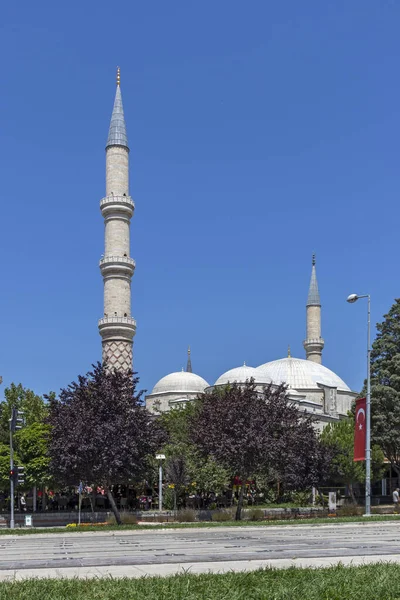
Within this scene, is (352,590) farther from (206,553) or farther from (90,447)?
(90,447)

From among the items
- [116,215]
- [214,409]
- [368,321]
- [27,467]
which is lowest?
[27,467]

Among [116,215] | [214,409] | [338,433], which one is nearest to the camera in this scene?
[214,409]

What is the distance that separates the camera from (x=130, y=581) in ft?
32.1

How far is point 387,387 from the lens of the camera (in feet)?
159

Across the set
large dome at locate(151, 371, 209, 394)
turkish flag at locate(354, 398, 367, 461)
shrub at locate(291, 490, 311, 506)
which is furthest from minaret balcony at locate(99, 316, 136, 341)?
turkish flag at locate(354, 398, 367, 461)

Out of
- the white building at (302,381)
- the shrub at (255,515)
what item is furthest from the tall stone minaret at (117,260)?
the shrub at (255,515)

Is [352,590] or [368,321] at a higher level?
[368,321]

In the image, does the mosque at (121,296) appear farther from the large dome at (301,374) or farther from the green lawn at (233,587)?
the green lawn at (233,587)

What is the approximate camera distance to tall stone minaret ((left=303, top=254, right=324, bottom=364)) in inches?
3406

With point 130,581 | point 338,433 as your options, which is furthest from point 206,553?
point 338,433

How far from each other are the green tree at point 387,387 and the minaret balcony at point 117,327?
61.0ft

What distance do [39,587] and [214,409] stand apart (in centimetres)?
2575

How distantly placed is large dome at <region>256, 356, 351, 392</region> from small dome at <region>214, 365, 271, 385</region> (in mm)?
1450

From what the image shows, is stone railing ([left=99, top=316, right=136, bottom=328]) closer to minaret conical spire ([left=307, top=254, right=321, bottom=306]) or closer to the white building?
the white building
